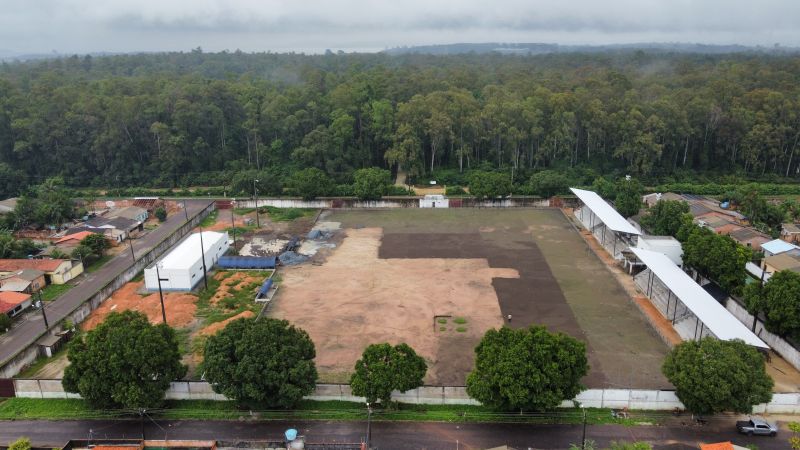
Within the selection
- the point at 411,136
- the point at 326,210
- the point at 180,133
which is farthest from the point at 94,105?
the point at 411,136

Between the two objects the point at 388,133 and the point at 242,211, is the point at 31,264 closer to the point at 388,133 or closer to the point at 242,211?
the point at 242,211

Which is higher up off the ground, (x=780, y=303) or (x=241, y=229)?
(x=780, y=303)

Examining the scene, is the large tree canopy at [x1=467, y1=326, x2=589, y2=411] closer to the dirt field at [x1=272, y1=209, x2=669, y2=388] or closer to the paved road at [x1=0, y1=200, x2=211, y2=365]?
the dirt field at [x1=272, y1=209, x2=669, y2=388]

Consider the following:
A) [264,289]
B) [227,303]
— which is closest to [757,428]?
[264,289]

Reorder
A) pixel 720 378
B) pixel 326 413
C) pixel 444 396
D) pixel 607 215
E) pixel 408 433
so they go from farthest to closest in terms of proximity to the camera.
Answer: pixel 607 215
pixel 444 396
pixel 326 413
pixel 408 433
pixel 720 378

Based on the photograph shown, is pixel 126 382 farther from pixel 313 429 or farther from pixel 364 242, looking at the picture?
pixel 364 242

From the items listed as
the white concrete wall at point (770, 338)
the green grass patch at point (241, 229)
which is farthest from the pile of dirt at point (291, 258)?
the white concrete wall at point (770, 338)
